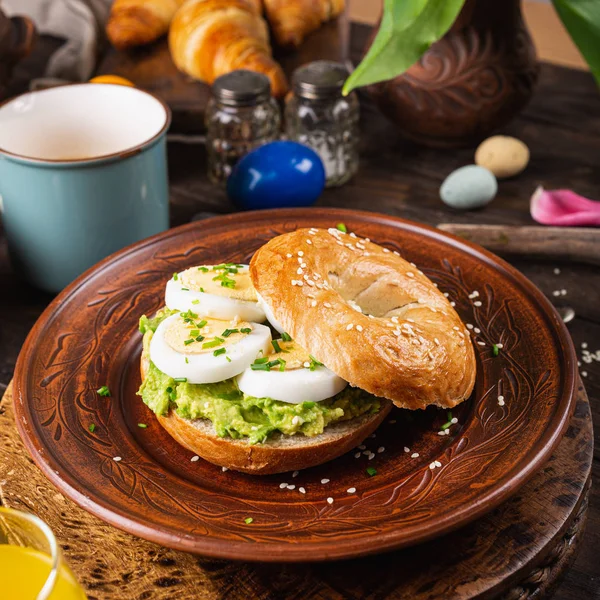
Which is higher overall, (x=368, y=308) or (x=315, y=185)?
(x=368, y=308)

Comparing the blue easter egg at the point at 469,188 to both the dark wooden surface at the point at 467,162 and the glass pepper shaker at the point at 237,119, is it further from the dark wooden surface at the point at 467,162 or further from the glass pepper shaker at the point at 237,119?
the glass pepper shaker at the point at 237,119

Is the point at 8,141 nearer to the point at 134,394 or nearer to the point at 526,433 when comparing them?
the point at 134,394

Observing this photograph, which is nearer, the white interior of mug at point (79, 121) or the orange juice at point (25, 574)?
the orange juice at point (25, 574)

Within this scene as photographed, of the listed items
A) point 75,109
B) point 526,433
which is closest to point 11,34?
point 75,109

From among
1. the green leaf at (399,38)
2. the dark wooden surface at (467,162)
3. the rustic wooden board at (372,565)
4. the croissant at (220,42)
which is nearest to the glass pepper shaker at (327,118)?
the dark wooden surface at (467,162)

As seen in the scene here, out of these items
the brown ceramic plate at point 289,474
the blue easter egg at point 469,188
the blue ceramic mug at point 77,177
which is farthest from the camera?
the blue easter egg at point 469,188

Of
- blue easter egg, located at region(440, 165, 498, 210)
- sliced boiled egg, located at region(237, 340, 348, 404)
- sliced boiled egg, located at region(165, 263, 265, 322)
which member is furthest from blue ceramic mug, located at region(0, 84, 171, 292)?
blue easter egg, located at region(440, 165, 498, 210)
